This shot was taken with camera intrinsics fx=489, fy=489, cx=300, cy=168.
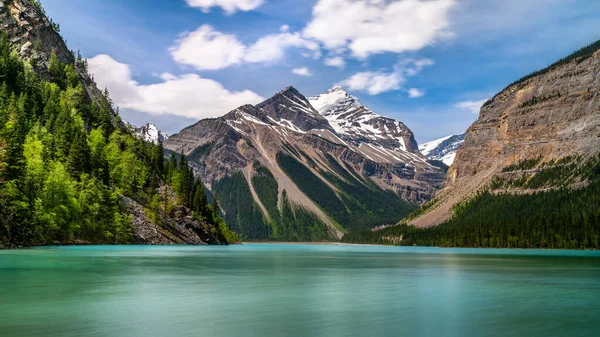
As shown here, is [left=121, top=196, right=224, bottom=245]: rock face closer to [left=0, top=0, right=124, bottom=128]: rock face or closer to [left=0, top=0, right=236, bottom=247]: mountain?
[left=0, top=0, right=236, bottom=247]: mountain

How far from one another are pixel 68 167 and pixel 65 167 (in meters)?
1.25

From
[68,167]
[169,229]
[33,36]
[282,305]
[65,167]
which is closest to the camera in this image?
[282,305]

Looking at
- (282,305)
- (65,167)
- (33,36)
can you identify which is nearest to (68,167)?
(65,167)

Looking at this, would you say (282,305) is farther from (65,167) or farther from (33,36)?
(33,36)

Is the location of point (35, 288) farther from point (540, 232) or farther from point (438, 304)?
point (540, 232)

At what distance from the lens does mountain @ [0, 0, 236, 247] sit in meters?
83.1

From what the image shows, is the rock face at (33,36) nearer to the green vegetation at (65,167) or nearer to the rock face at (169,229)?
the green vegetation at (65,167)

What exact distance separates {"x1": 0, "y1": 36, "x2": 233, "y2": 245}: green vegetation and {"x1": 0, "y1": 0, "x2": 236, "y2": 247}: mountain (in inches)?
8.9

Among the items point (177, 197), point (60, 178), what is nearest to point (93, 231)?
point (60, 178)

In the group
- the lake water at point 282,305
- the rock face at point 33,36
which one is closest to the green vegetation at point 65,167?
the rock face at point 33,36

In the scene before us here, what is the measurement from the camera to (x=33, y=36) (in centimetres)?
15175

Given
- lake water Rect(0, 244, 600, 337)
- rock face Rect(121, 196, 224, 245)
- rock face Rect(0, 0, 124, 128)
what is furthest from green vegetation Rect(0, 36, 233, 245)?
lake water Rect(0, 244, 600, 337)

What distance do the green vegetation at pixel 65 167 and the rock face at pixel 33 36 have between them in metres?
4.37

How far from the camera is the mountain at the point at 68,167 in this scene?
273ft
